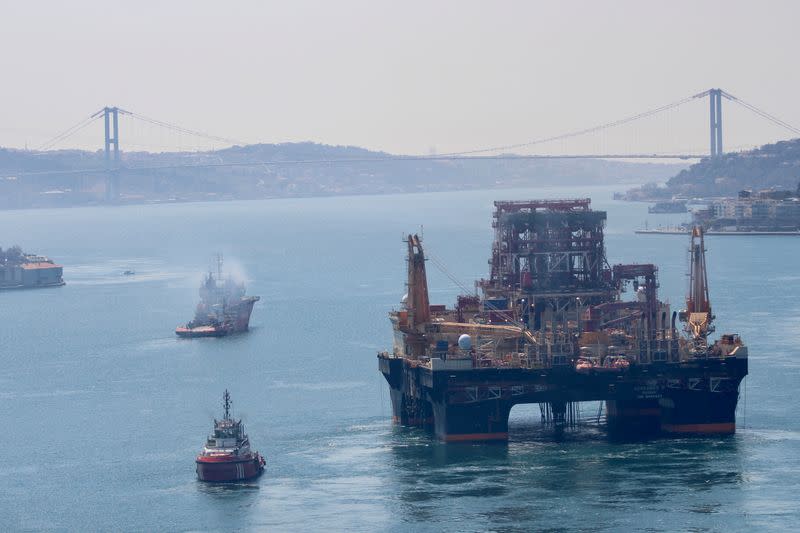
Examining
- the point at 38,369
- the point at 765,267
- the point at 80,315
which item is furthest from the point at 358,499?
the point at 765,267

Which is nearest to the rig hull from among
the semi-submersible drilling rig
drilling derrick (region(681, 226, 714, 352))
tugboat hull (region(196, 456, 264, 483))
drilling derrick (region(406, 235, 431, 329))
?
the semi-submersible drilling rig

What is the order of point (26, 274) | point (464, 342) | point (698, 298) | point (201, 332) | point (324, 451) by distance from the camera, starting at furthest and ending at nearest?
point (26, 274) < point (201, 332) < point (698, 298) < point (324, 451) < point (464, 342)

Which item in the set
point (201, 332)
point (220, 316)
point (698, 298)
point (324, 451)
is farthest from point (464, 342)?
point (220, 316)

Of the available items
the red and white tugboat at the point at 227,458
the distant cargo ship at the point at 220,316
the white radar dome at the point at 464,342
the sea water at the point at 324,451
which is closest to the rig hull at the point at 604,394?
the sea water at the point at 324,451

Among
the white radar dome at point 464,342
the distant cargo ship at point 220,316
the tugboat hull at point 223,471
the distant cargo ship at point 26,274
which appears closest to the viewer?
the tugboat hull at point 223,471

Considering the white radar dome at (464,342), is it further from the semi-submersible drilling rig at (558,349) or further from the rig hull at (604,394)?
the rig hull at (604,394)

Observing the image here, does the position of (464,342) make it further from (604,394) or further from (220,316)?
(220,316)

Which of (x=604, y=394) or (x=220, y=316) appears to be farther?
(x=220, y=316)
